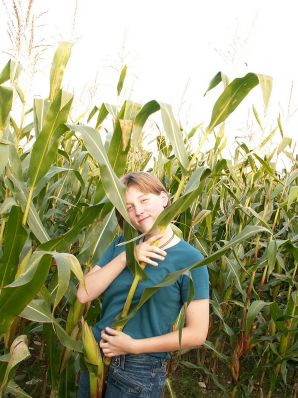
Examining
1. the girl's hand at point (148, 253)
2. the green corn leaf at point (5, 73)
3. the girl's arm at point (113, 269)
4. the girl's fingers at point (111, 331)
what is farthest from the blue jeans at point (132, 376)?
the green corn leaf at point (5, 73)

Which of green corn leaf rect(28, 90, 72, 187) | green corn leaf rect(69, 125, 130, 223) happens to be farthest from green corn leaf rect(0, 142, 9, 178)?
green corn leaf rect(69, 125, 130, 223)

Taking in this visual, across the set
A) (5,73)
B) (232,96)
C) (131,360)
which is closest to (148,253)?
(131,360)

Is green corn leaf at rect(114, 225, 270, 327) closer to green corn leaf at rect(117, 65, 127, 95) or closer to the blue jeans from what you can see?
the blue jeans

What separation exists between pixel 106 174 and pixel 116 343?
0.59m

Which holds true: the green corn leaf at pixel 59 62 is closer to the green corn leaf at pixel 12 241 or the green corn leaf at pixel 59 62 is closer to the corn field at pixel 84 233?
the corn field at pixel 84 233

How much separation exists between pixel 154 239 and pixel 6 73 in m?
1.04

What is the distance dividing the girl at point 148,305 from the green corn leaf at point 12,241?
0.28 meters

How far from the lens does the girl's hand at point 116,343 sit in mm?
1731

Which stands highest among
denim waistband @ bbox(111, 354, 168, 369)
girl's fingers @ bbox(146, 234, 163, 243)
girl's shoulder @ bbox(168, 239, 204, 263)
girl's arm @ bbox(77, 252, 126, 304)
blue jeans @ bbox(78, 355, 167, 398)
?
girl's fingers @ bbox(146, 234, 163, 243)

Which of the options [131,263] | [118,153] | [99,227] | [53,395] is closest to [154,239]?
[131,263]

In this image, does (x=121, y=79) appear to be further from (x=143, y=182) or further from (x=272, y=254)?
(x=272, y=254)

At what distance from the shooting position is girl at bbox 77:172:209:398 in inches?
69.2

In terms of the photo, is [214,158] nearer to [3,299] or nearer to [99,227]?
[99,227]

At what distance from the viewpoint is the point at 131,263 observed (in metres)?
1.75
